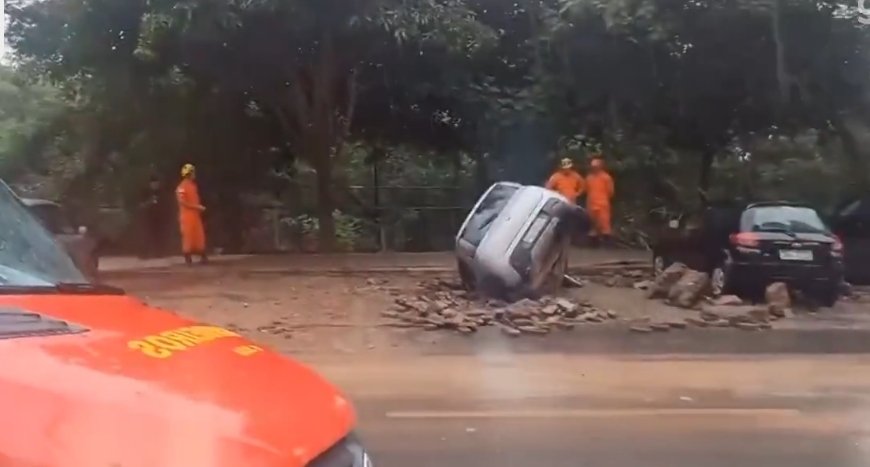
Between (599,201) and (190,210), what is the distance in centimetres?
373

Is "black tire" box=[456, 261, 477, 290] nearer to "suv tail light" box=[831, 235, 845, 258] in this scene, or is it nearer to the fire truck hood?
"suv tail light" box=[831, 235, 845, 258]

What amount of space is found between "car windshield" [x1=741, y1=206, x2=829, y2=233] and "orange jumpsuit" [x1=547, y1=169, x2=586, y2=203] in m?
1.59

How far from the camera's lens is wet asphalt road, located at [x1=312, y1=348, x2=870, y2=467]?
600 centimetres

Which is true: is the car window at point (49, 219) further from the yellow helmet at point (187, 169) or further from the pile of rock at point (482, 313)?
the yellow helmet at point (187, 169)

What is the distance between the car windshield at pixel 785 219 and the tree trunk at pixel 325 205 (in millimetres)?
3810

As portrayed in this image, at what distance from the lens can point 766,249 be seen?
1034 centimetres

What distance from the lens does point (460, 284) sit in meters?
10.1

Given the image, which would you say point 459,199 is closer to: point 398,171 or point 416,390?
point 398,171

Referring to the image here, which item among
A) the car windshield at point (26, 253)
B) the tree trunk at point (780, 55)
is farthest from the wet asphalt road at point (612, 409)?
the car windshield at point (26, 253)

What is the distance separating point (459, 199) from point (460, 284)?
839 mm

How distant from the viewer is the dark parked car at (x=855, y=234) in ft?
34.1

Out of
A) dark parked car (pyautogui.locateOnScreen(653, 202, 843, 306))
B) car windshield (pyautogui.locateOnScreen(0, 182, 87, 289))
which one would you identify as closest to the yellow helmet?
dark parked car (pyautogui.locateOnScreen(653, 202, 843, 306))

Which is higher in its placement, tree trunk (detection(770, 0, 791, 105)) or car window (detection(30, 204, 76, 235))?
tree trunk (detection(770, 0, 791, 105))

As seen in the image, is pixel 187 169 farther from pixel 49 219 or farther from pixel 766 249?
pixel 49 219
